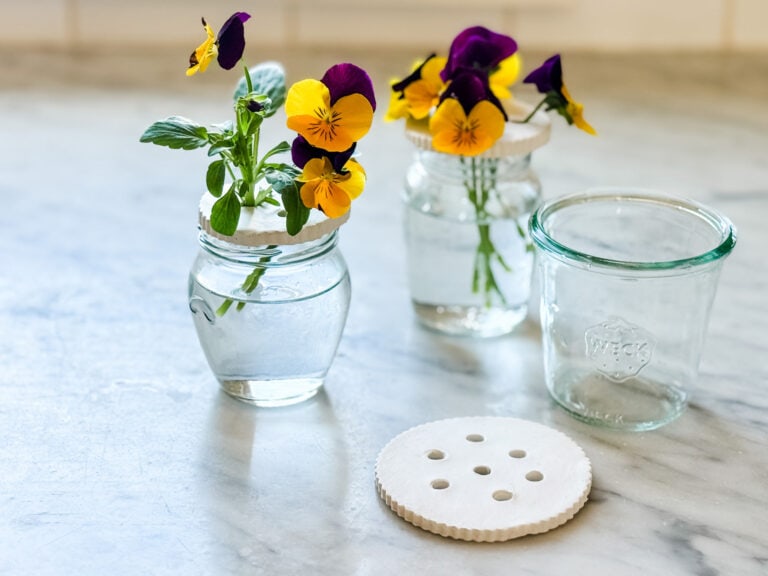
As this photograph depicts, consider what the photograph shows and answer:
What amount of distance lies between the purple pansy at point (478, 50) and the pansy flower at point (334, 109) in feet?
0.43

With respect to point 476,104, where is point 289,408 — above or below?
below

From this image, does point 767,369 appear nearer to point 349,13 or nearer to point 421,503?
point 421,503

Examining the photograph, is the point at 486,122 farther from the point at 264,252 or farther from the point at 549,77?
the point at 264,252

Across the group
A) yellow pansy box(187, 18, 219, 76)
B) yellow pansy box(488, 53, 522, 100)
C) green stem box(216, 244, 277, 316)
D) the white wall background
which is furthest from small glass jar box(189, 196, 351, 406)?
the white wall background

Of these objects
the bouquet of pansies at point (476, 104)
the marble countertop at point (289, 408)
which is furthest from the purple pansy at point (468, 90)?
the marble countertop at point (289, 408)

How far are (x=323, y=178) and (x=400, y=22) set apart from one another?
86 cm

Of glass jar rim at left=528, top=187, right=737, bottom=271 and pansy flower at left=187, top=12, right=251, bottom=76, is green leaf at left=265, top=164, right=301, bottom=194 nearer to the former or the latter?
pansy flower at left=187, top=12, right=251, bottom=76

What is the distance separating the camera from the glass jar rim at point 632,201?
2.76 feet

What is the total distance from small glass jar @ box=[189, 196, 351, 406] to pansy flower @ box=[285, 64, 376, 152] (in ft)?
0.22

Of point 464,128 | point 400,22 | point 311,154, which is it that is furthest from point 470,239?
point 400,22

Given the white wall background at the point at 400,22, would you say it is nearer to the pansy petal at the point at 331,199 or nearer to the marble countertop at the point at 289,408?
the marble countertop at the point at 289,408

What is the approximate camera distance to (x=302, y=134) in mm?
811

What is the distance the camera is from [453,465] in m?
0.83

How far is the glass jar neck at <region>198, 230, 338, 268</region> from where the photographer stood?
86cm
